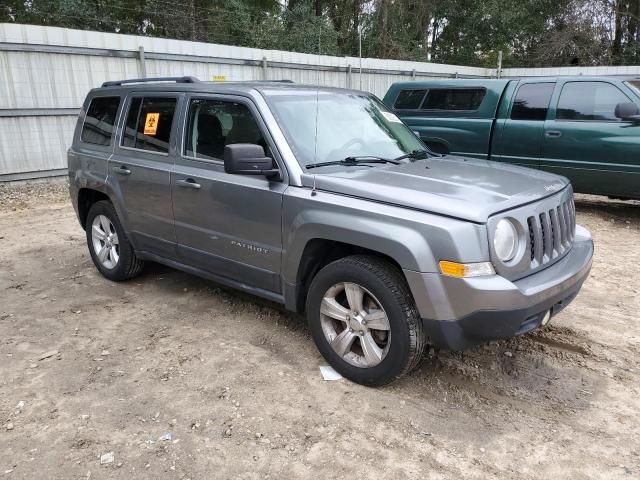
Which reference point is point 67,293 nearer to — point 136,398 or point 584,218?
point 136,398

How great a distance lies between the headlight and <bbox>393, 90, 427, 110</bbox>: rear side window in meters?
6.20

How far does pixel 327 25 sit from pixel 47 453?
20.2 metres

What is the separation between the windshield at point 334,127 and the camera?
371cm

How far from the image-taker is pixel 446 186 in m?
3.24

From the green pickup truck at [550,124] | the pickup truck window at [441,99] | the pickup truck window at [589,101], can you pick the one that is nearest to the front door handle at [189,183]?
the green pickup truck at [550,124]

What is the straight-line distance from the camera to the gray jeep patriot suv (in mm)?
2871

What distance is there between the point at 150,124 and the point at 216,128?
2.72 ft

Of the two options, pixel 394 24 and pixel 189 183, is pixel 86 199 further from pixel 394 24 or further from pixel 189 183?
pixel 394 24

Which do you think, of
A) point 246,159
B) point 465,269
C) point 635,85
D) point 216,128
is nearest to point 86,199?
point 216,128

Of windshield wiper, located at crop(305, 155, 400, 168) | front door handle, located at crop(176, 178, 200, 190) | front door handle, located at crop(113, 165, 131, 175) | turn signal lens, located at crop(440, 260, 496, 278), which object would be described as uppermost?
windshield wiper, located at crop(305, 155, 400, 168)

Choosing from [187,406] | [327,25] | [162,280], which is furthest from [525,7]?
[187,406]

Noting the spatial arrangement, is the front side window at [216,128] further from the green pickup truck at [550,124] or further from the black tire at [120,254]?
the green pickup truck at [550,124]

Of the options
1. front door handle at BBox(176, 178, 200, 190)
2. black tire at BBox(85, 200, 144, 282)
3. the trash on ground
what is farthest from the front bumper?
black tire at BBox(85, 200, 144, 282)

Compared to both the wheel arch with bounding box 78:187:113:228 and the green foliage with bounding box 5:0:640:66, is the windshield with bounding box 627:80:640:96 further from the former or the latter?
the green foliage with bounding box 5:0:640:66
